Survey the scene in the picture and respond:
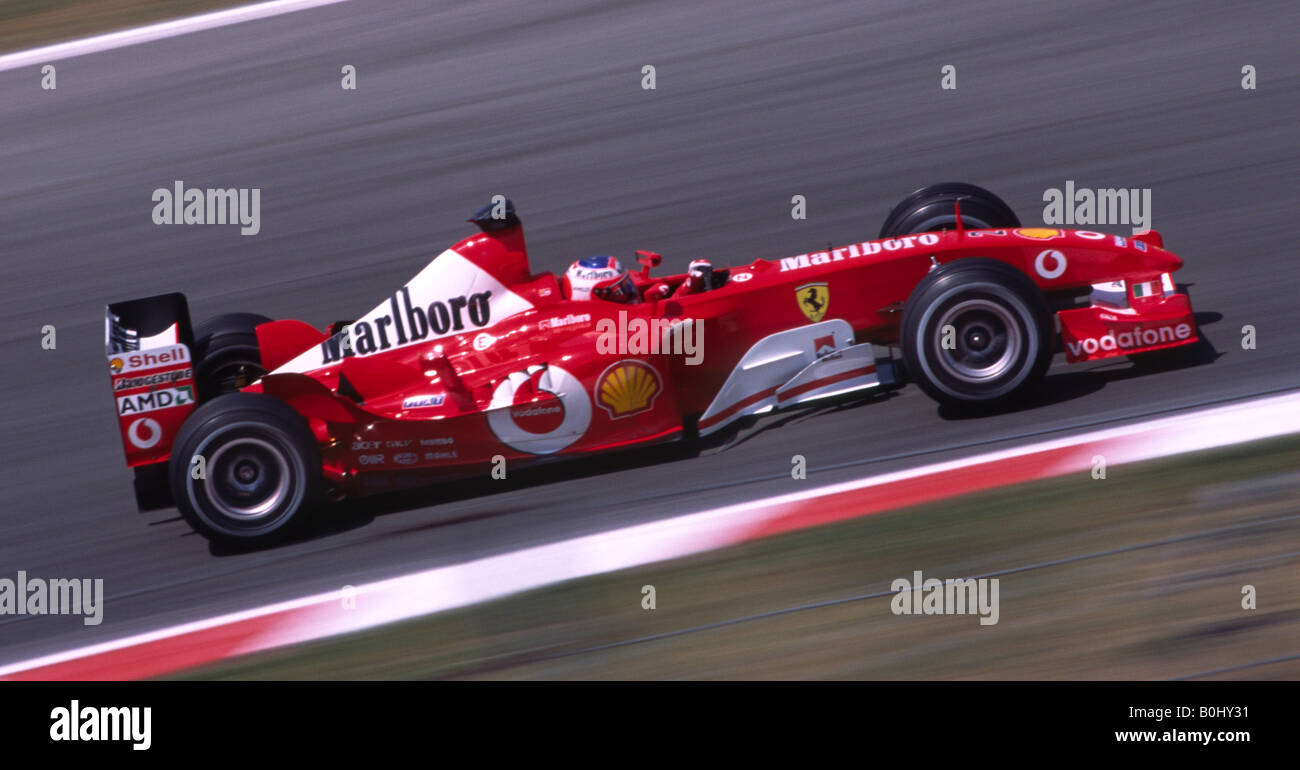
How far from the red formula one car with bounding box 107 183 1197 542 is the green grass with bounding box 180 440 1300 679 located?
2.82ft

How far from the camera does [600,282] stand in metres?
6.61

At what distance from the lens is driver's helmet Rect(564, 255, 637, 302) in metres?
6.61

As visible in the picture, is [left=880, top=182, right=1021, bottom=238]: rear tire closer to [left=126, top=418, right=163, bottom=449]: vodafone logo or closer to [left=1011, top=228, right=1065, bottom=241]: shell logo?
[left=1011, top=228, right=1065, bottom=241]: shell logo

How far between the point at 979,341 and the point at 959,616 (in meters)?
1.69

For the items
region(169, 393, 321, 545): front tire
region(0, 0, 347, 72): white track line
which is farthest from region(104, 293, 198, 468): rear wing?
region(0, 0, 347, 72): white track line

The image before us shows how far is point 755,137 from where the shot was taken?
1024cm

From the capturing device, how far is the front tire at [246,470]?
6070 mm

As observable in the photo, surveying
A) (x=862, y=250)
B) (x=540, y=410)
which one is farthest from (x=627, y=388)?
(x=862, y=250)

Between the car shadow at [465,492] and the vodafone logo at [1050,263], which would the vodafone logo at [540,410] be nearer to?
the car shadow at [465,492]

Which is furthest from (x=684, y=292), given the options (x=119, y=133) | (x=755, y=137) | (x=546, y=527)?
(x=119, y=133)

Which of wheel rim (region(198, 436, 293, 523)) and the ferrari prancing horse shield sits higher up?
the ferrari prancing horse shield

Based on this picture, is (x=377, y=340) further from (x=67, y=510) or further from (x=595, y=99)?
(x=595, y=99)
